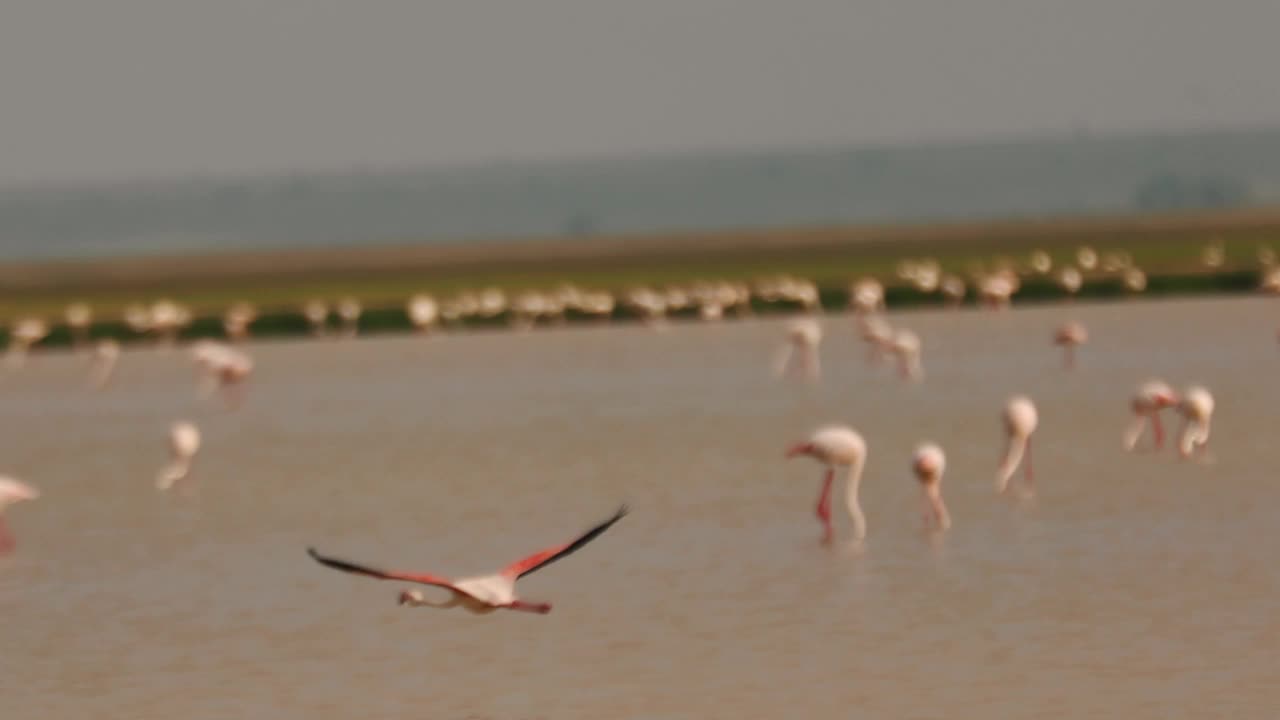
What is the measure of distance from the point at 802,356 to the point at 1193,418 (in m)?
14.7

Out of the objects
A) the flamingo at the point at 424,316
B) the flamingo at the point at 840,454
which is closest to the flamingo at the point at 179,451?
the flamingo at the point at 840,454

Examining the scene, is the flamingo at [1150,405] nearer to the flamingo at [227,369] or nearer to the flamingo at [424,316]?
the flamingo at [227,369]

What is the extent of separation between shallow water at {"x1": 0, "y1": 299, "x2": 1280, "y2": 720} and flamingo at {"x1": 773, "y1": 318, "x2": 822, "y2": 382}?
1.68 meters

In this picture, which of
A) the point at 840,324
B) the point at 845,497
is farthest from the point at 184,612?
the point at 840,324

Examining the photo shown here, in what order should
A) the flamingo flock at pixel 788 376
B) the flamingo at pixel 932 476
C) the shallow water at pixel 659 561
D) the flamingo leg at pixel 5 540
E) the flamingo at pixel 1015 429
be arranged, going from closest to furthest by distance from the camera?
the shallow water at pixel 659 561, the flamingo flock at pixel 788 376, the flamingo at pixel 932 476, the flamingo leg at pixel 5 540, the flamingo at pixel 1015 429

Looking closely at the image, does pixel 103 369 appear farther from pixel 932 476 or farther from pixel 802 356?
pixel 932 476

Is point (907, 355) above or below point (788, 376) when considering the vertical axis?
above

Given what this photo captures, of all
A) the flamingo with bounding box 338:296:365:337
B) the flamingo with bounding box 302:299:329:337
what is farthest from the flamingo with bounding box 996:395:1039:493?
the flamingo with bounding box 302:299:329:337

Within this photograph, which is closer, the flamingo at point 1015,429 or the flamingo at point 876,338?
the flamingo at point 1015,429

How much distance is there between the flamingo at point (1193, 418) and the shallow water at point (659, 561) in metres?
0.22

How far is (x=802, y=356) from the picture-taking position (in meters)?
35.7

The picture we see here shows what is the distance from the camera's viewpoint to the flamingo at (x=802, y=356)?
33.5 metres

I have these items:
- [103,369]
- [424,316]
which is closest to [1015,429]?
[103,369]

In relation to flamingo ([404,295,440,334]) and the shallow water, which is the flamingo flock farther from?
the shallow water
